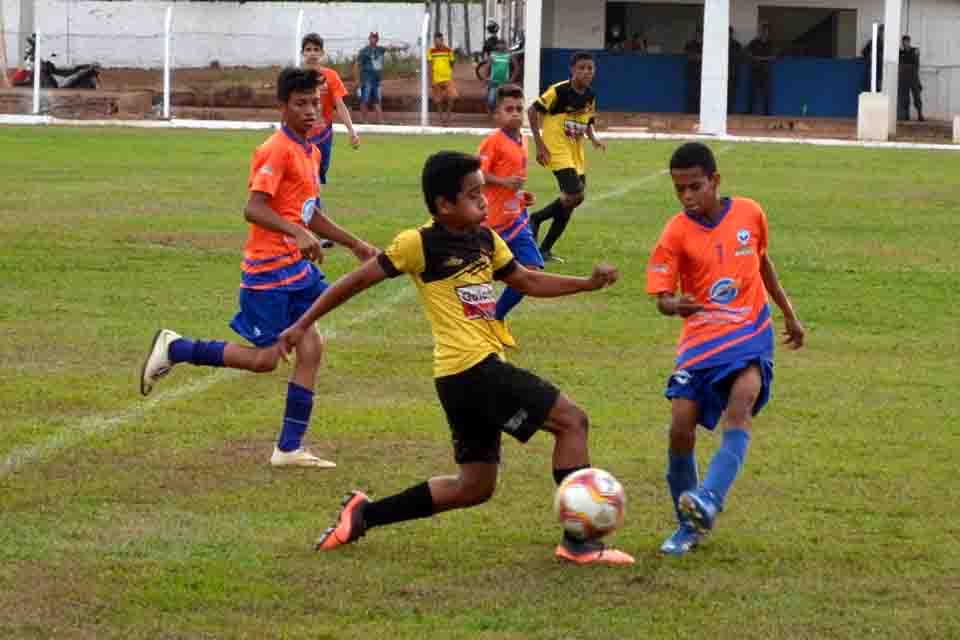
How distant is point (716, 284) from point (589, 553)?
1117 millimetres

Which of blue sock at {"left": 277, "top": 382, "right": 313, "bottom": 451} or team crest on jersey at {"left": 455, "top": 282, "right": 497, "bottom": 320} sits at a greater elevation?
team crest on jersey at {"left": 455, "top": 282, "right": 497, "bottom": 320}

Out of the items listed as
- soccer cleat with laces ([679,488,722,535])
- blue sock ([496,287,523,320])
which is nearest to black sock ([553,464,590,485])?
soccer cleat with laces ([679,488,722,535])

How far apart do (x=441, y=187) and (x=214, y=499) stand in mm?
1844

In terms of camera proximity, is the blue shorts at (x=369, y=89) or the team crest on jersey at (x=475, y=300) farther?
the blue shorts at (x=369, y=89)

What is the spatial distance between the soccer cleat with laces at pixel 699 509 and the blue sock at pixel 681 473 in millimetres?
471

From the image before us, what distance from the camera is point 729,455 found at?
662cm

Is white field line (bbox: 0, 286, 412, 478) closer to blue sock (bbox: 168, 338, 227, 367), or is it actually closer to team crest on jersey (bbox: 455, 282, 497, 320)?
blue sock (bbox: 168, 338, 227, 367)

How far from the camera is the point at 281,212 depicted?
8445 mm

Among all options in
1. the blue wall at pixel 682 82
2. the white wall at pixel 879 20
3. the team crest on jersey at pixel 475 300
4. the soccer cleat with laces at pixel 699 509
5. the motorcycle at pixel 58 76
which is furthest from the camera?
the motorcycle at pixel 58 76

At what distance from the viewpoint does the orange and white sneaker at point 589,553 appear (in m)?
6.49

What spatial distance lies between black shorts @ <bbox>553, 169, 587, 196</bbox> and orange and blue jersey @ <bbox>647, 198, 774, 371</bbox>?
29.5 ft

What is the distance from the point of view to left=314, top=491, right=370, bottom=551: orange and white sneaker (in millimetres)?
6707

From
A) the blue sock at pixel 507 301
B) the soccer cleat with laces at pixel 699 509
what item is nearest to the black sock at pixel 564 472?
the soccer cleat with laces at pixel 699 509

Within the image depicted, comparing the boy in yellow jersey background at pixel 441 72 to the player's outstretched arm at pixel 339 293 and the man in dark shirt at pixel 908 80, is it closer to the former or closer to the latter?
the man in dark shirt at pixel 908 80
